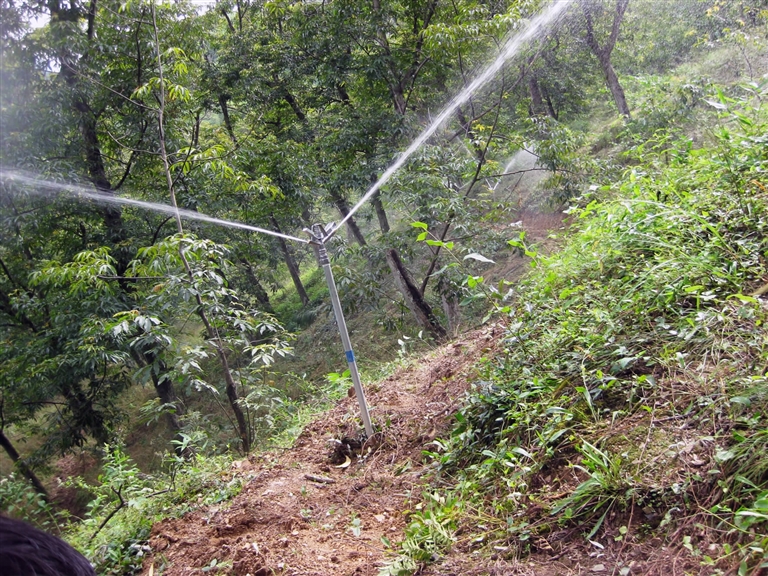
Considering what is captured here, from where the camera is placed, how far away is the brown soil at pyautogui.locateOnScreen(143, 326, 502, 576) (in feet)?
7.97

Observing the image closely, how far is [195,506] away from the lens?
10.4 feet

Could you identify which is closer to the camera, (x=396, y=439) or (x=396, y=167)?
(x=396, y=439)

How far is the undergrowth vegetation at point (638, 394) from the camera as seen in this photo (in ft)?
5.87

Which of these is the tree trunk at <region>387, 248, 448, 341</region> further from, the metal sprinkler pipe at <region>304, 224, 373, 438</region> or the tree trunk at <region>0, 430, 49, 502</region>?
the tree trunk at <region>0, 430, 49, 502</region>

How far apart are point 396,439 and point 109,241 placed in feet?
21.0

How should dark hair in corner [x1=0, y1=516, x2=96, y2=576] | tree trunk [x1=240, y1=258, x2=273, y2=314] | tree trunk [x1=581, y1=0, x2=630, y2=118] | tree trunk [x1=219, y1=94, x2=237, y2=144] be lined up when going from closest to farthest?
dark hair in corner [x1=0, y1=516, x2=96, y2=576], tree trunk [x1=581, y1=0, x2=630, y2=118], tree trunk [x1=219, y1=94, x2=237, y2=144], tree trunk [x1=240, y1=258, x2=273, y2=314]

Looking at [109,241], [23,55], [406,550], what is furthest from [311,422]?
[23,55]

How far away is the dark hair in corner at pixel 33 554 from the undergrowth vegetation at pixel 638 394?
134cm

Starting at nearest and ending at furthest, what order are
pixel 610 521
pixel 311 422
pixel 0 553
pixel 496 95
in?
1. pixel 0 553
2. pixel 610 521
3. pixel 311 422
4. pixel 496 95

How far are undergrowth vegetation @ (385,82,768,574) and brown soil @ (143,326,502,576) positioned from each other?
263mm

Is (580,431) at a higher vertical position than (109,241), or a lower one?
lower

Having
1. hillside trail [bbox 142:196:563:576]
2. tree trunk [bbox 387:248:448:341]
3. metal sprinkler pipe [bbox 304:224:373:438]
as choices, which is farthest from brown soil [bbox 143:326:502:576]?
tree trunk [bbox 387:248:448:341]

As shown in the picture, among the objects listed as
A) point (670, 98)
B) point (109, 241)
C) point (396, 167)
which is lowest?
point (670, 98)

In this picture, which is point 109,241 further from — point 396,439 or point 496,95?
point 496,95
